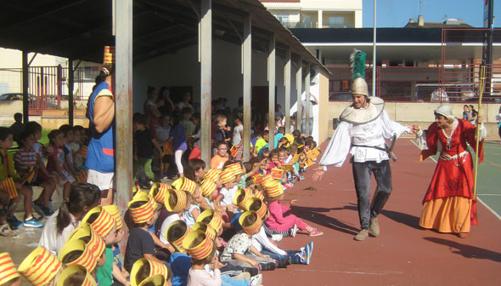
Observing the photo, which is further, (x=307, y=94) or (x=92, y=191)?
(x=307, y=94)

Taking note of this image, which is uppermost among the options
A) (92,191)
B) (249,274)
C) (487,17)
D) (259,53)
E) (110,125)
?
(487,17)

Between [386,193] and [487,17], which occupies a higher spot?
[487,17]

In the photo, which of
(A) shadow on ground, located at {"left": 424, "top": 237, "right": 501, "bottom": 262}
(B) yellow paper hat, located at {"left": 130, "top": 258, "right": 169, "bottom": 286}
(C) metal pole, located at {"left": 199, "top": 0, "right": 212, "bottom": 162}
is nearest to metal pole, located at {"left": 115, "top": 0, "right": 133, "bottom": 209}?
(B) yellow paper hat, located at {"left": 130, "top": 258, "right": 169, "bottom": 286}

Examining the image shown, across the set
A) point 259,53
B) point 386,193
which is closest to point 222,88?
point 259,53

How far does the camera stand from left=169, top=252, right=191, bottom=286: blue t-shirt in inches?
210

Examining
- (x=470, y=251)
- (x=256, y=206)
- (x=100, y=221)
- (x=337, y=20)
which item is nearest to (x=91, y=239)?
(x=100, y=221)

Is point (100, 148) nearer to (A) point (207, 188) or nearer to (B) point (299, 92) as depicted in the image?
(A) point (207, 188)

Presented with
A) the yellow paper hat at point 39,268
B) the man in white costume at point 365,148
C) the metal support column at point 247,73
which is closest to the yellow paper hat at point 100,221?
the yellow paper hat at point 39,268

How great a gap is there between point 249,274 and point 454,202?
150 inches

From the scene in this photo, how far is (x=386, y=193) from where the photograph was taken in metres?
7.80

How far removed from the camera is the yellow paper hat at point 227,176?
754cm

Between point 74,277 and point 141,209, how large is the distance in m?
1.76

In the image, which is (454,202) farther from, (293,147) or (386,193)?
(293,147)

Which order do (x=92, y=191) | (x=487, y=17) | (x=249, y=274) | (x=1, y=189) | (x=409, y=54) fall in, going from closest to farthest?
(x=92, y=191)
(x=249, y=274)
(x=1, y=189)
(x=487, y=17)
(x=409, y=54)
